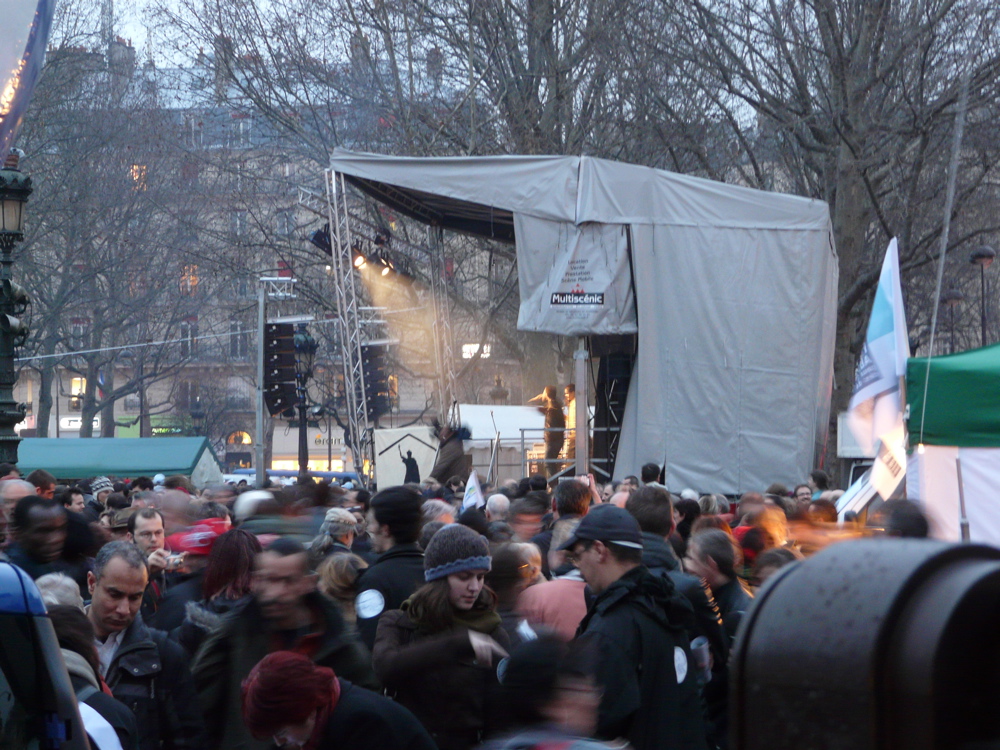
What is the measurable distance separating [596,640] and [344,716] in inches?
37.5

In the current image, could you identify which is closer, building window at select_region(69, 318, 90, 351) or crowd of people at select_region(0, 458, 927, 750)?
crowd of people at select_region(0, 458, 927, 750)

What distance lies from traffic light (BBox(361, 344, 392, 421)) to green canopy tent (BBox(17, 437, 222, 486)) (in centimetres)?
411

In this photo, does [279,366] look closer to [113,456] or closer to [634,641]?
[113,456]

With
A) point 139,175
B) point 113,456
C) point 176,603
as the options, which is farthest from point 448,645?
point 139,175

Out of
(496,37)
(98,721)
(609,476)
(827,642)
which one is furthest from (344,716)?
(496,37)

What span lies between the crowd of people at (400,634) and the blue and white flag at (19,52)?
4.95ft

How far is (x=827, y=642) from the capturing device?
42.8 inches

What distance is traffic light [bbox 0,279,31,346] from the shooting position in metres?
10.6

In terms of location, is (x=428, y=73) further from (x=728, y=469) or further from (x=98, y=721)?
(x=98, y=721)

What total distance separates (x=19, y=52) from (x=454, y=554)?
2.25 meters

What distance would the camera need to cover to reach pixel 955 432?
8828 mm

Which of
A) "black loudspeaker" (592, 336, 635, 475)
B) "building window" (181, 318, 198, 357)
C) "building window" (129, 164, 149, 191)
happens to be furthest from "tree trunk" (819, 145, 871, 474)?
"building window" (181, 318, 198, 357)

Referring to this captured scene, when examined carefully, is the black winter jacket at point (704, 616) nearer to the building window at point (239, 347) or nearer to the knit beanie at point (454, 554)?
the knit beanie at point (454, 554)

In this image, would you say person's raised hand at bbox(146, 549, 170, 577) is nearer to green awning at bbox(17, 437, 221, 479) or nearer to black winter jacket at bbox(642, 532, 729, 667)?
black winter jacket at bbox(642, 532, 729, 667)
